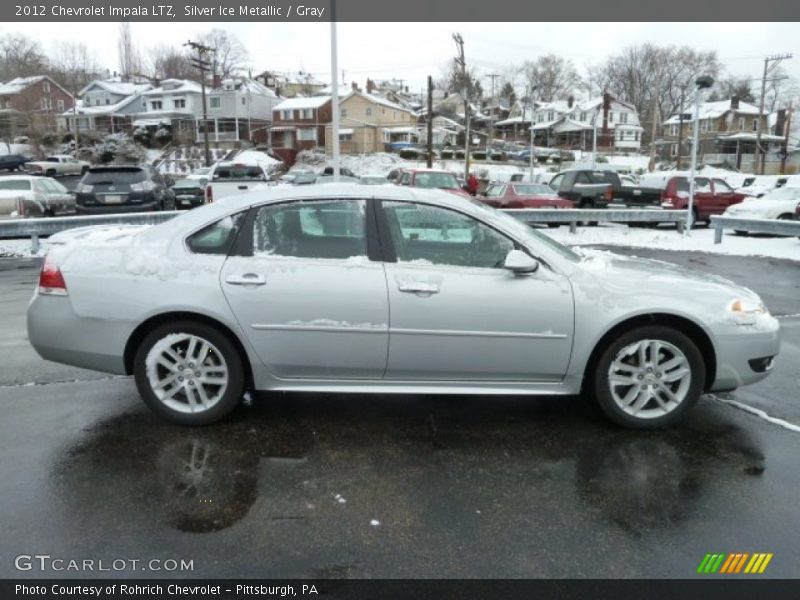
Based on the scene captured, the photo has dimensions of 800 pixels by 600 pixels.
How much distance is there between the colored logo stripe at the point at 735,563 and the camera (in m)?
2.78

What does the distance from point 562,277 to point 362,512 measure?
191 cm

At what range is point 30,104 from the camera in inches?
2692

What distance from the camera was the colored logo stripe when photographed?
2.78 meters

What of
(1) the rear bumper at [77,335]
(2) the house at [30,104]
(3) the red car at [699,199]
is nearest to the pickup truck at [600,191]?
(3) the red car at [699,199]

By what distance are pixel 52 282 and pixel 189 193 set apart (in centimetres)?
2109

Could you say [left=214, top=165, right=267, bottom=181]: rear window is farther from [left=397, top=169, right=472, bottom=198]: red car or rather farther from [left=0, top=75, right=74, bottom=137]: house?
[left=0, top=75, right=74, bottom=137]: house

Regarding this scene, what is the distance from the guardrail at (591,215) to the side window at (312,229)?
39.7 ft

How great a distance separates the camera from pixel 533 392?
412cm

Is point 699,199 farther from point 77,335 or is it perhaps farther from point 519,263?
point 77,335

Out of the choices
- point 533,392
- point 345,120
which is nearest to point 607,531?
point 533,392

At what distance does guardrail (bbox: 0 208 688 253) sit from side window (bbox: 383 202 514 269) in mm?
10116
